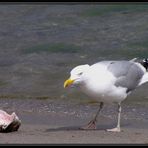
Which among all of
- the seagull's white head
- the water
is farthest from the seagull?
the water

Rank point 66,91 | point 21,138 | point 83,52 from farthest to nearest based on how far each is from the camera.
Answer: point 83,52 < point 66,91 < point 21,138

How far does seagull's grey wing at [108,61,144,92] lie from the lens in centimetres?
835

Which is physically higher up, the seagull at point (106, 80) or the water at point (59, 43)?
the seagull at point (106, 80)

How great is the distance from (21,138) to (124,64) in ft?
6.80

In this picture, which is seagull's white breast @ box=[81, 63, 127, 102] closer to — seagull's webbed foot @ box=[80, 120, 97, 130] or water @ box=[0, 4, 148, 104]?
seagull's webbed foot @ box=[80, 120, 97, 130]

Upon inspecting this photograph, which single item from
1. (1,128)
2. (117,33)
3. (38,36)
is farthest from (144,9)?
(1,128)

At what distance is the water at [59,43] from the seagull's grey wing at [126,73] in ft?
4.53

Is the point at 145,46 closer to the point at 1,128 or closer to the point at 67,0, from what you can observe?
the point at 67,0

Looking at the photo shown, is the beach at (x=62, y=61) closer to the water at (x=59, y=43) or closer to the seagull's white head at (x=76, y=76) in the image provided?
the water at (x=59, y=43)

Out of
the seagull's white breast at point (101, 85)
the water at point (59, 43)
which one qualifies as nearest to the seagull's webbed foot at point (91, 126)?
the seagull's white breast at point (101, 85)

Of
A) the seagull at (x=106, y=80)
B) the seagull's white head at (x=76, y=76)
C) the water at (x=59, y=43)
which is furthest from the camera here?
the water at (x=59, y=43)

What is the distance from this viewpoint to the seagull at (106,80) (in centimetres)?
802

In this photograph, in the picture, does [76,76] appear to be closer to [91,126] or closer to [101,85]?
[101,85]

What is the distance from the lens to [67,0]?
47.7 feet
